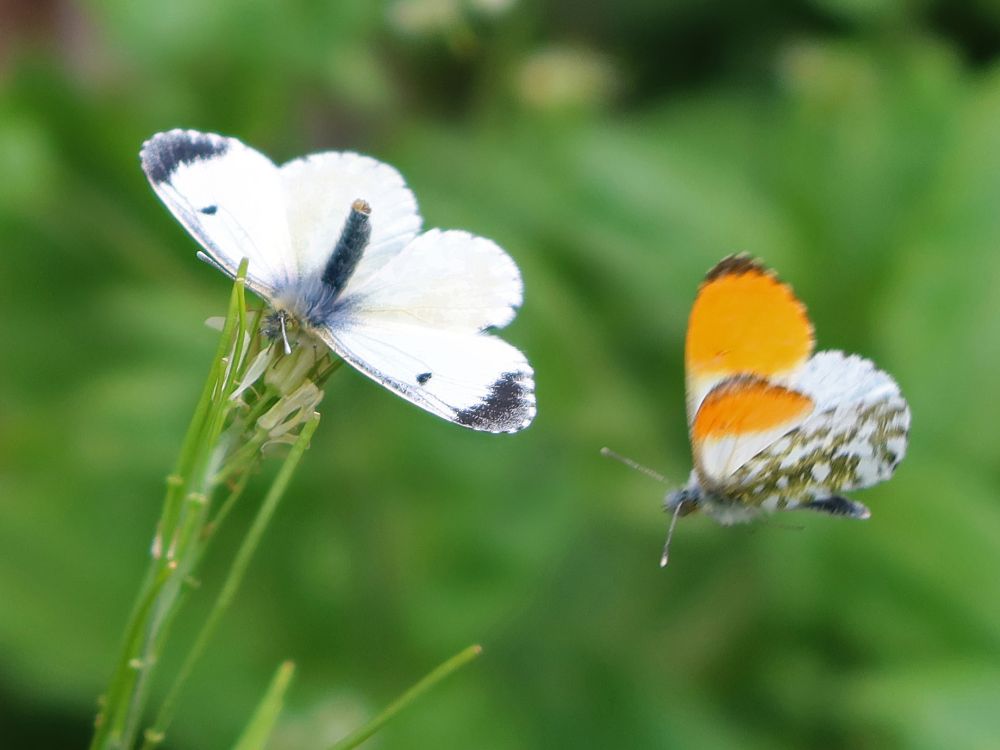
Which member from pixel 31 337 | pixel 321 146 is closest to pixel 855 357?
pixel 31 337

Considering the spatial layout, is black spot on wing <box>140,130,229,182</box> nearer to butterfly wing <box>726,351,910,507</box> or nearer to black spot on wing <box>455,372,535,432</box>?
black spot on wing <box>455,372,535,432</box>

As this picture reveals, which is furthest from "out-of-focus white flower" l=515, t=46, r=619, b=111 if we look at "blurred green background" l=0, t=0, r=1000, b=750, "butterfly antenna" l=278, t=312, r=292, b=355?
"butterfly antenna" l=278, t=312, r=292, b=355

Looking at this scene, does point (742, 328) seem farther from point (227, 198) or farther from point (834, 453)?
point (227, 198)

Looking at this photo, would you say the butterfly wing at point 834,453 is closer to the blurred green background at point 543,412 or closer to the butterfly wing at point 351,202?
the butterfly wing at point 351,202

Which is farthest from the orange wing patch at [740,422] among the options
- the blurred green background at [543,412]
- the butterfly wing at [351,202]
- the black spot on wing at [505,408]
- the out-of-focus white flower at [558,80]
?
the out-of-focus white flower at [558,80]

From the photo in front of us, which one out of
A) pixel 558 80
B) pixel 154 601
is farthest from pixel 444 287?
pixel 558 80

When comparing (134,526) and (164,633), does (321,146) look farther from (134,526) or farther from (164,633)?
(164,633)
